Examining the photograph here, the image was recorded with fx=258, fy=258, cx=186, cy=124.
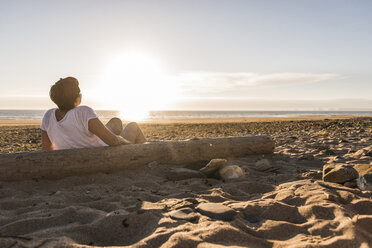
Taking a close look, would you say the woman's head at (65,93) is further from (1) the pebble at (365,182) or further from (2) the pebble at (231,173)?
(1) the pebble at (365,182)

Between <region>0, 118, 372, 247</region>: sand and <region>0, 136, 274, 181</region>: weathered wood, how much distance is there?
0.50 ft

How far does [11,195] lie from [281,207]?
321 cm

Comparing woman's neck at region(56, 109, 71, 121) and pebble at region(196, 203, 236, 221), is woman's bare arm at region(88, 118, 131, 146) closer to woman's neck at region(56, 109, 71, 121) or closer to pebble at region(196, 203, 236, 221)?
woman's neck at region(56, 109, 71, 121)

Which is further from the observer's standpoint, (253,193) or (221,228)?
(253,193)

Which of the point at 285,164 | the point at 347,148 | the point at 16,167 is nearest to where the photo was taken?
the point at 16,167

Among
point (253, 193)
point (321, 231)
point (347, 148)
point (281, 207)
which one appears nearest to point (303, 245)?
point (321, 231)

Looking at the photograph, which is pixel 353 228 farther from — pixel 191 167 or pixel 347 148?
pixel 347 148

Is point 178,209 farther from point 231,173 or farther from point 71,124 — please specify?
point 71,124

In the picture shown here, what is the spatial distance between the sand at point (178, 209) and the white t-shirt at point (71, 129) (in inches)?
22.5

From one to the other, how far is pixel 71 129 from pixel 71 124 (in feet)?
0.52

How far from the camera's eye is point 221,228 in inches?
83.8

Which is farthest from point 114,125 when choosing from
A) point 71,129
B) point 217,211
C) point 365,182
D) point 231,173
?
point 365,182

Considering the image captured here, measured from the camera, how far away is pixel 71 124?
3.76 meters

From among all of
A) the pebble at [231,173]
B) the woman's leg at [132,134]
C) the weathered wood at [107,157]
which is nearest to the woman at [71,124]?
the weathered wood at [107,157]
